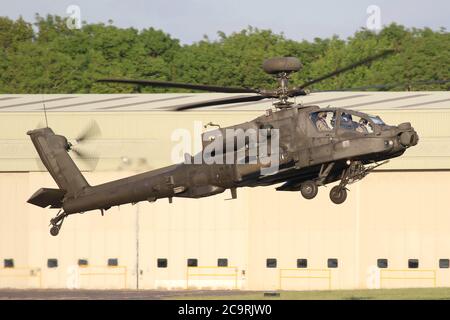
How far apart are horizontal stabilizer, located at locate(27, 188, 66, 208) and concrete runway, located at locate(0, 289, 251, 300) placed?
11.3 metres

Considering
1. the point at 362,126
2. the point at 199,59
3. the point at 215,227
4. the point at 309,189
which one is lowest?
the point at 215,227

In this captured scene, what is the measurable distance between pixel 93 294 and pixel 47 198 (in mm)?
14932

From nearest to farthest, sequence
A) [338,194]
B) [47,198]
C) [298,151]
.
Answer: [298,151]
[338,194]
[47,198]

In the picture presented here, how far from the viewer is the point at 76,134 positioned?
5528 cm

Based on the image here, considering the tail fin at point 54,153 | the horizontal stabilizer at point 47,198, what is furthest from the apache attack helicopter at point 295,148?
the tail fin at point 54,153

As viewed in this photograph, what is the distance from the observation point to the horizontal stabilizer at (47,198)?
39.6 metres

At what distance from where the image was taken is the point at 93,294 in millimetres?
54250

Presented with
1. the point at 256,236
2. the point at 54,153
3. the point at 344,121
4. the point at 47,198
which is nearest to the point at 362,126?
the point at 344,121

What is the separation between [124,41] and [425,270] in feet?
238

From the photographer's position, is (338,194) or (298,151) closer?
(298,151)

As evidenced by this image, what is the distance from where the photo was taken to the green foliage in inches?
4299

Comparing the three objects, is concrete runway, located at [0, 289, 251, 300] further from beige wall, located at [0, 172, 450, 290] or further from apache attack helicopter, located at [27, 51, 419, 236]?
apache attack helicopter, located at [27, 51, 419, 236]

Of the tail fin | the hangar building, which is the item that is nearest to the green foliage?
the hangar building

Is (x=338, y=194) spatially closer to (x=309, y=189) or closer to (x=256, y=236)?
(x=309, y=189)
